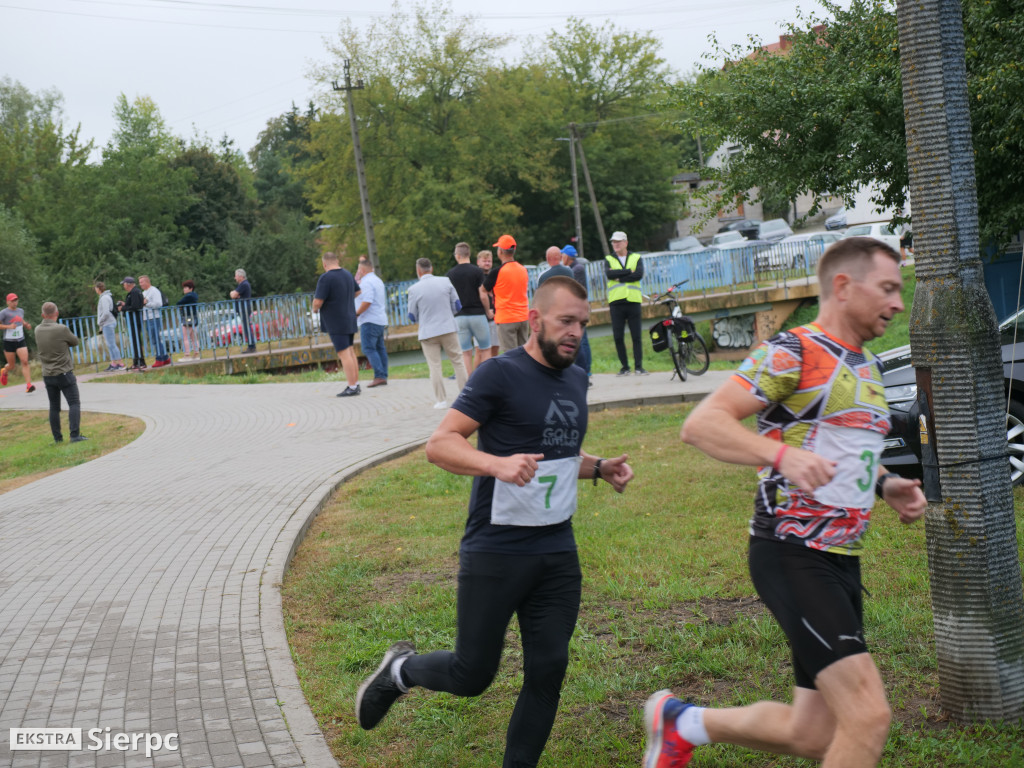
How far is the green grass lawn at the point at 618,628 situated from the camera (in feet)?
14.3

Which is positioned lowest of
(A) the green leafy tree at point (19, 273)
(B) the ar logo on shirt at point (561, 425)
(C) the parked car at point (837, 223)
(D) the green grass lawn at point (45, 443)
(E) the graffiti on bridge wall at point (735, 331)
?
(E) the graffiti on bridge wall at point (735, 331)

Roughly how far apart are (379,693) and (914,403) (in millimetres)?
5510

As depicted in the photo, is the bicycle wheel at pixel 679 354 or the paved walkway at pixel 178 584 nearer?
the paved walkway at pixel 178 584

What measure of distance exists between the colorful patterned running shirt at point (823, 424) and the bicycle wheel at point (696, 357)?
13.3 meters

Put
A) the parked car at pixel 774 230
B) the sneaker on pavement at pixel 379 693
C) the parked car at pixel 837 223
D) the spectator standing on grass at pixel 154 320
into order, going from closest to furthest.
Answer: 1. the sneaker on pavement at pixel 379 693
2. the spectator standing on grass at pixel 154 320
3. the parked car at pixel 837 223
4. the parked car at pixel 774 230

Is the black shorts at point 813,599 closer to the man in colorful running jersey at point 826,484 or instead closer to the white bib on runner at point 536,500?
the man in colorful running jersey at point 826,484

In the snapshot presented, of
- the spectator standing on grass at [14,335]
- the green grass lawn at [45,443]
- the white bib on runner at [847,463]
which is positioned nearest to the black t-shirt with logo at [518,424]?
the white bib on runner at [847,463]

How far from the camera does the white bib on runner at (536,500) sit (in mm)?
3777

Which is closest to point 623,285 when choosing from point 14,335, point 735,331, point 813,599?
point 813,599

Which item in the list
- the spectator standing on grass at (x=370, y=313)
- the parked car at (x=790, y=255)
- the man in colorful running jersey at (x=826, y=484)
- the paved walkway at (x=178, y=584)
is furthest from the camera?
the parked car at (x=790, y=255)

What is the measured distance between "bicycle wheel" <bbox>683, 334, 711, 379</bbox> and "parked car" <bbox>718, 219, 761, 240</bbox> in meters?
43.6

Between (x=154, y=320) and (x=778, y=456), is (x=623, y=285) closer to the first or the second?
(x=154, y=320)

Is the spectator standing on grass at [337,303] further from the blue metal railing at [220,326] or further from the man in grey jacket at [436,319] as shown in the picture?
the blue metal railing at [220,326]

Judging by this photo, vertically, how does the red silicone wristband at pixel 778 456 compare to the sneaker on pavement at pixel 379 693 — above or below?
above
